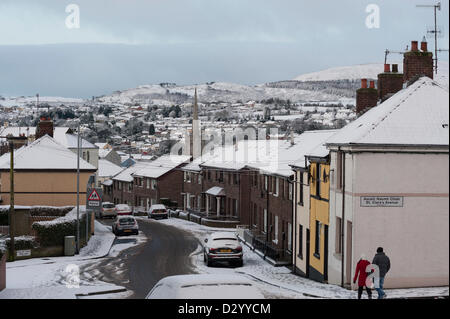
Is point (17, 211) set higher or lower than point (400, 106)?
lower

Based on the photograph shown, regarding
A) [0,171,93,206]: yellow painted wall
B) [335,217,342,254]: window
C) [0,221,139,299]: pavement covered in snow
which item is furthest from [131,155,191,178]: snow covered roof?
[335,217,342,254]: window

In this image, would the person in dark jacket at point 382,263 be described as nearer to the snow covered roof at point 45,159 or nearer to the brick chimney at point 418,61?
the brick chimney at point 418,61

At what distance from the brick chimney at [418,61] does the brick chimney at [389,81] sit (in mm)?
1969

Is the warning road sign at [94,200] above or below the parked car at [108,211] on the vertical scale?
above

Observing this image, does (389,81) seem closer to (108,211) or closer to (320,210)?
(320,210)

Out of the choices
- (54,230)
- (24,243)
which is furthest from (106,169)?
(24,243)

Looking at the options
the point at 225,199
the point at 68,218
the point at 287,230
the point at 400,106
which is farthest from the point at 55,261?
the point at 225,199

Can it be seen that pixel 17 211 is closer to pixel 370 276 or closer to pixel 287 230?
pixel 287 230

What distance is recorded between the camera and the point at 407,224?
15.2 m

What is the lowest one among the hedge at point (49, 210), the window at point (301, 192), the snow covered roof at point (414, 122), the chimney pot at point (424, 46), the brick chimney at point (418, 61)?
the hedge at point (49, 210)

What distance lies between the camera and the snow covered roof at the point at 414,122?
16672 millimetres

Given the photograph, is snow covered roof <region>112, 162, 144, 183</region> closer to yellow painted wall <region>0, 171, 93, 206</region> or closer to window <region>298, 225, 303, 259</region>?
yellow painted wall <region>0, 171, 93, 206</region>

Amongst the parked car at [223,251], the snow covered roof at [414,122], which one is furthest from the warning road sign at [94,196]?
the snow covered roof at [414,122]
